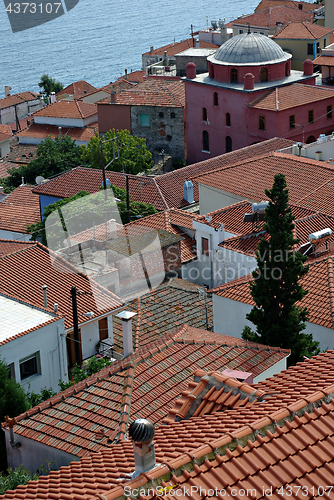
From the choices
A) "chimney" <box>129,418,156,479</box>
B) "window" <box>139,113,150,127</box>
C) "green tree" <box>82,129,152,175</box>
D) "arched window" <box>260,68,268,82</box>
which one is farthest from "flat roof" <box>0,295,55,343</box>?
"window" <box>139,113,150,127</box>

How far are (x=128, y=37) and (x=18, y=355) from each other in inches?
5031

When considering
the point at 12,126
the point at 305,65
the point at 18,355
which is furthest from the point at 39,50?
the point at 18,355

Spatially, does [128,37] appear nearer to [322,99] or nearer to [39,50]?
[39,50]

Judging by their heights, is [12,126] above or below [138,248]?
below

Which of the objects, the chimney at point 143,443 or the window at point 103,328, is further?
the window at point 103,328

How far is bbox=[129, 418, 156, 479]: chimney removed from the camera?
6027 mm

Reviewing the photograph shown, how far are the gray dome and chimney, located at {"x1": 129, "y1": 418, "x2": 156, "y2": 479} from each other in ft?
133

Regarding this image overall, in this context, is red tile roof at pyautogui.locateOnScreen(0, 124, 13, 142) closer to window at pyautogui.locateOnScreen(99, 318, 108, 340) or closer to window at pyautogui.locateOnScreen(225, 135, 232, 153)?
window at pyautogui.locateOnScreen(225, 135, 232, 153)

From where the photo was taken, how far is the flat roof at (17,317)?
1705 centimetres

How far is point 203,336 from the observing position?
14.5 m

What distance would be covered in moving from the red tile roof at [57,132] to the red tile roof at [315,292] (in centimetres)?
3767

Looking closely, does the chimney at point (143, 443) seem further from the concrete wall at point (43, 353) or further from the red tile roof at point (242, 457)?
the concrete wall at point (43, 353)

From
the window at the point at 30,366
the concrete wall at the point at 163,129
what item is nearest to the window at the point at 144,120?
the concrete wall at the point at 163,129

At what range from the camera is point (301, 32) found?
200ft
